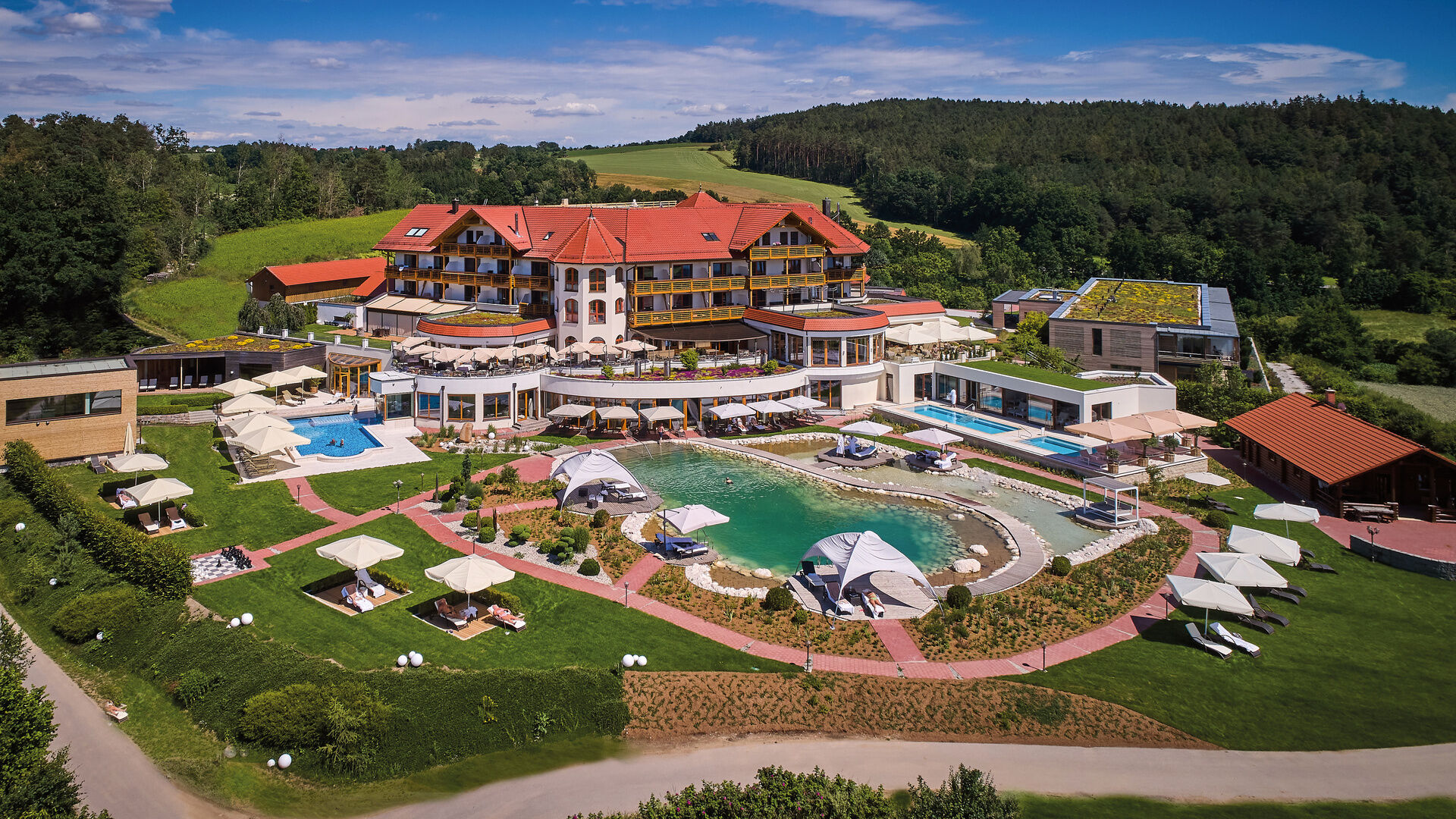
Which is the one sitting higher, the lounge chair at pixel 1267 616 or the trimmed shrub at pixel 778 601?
the trimmed shrub at pixel 778 601

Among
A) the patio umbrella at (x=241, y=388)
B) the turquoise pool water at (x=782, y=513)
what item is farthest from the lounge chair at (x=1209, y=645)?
the patio umbrella at (x=241, y=388)

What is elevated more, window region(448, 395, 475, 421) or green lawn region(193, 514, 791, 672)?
window region(448, 395, 475, 421)

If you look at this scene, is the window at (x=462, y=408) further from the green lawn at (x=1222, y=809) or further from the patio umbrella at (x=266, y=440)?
the green lawn at (x=1222, y=809)

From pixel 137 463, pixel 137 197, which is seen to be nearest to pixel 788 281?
pixel 137 463

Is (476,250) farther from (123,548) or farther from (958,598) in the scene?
(958,598)

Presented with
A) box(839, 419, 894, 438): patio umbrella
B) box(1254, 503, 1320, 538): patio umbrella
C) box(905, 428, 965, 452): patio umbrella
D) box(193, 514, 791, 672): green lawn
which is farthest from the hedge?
box(1254, 503, 1320, 538): patio umbrella

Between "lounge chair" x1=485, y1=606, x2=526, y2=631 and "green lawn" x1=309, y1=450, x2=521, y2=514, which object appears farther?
"green lawn" x1=309, y1=450, x2=521, y2=514

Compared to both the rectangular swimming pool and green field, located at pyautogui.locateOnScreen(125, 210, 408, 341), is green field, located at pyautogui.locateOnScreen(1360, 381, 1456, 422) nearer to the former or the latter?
the rectangular swimming pool
